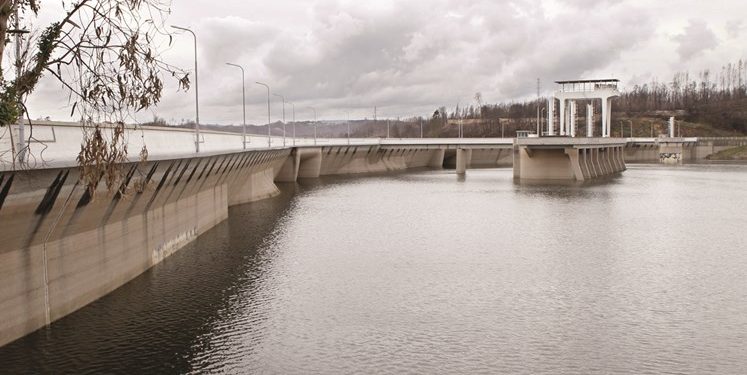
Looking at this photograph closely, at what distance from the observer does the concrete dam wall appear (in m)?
16.3

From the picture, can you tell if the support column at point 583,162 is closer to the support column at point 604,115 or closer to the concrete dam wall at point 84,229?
the support column at point 604,115

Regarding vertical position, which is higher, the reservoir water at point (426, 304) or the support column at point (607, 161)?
the support column at point (607, 161)

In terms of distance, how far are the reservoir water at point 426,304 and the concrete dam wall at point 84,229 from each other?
668 mm

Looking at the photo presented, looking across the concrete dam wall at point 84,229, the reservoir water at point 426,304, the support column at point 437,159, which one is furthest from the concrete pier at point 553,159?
the concrete dam wall at point 84,229

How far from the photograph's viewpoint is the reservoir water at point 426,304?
1581 cm

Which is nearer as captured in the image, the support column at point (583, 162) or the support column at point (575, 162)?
the support column at point (575, 162)

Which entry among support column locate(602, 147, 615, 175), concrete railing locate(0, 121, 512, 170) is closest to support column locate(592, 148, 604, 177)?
support column locate(602, 147, 615, 175)

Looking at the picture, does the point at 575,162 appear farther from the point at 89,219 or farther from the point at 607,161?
the point at 89,219

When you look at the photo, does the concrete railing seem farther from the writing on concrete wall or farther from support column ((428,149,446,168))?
support column ((428,149,446,168))

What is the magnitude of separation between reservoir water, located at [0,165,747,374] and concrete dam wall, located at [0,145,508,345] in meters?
0.67

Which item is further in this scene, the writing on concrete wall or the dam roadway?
the writing on concrete wall

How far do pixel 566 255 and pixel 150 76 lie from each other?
69.1ft

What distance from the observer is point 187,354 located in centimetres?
1619

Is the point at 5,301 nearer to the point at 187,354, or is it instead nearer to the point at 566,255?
the point at 187,354
